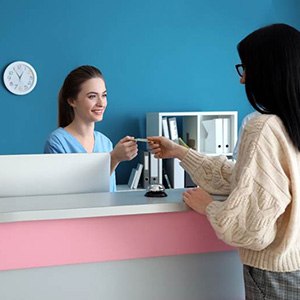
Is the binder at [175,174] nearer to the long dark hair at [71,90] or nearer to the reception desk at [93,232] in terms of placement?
the long dark hair at [71,90]

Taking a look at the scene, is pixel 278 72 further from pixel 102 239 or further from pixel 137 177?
pixel 137 177

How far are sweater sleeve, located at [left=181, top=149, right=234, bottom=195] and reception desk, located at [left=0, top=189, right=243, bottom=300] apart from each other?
6 centimetres

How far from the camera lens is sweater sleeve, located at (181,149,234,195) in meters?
1.62

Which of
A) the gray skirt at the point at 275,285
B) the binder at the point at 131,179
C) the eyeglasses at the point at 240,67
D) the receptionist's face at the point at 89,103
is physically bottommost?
the binder at the point at 131,179

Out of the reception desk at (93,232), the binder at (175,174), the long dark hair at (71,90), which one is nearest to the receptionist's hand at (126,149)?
the reception desk at (93,232)

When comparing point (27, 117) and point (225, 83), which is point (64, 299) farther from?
point (225, 83)

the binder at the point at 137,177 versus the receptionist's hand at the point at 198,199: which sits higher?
the receptionist's hand at the point at 198,199

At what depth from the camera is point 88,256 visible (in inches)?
59.9

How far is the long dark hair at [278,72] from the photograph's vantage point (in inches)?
51.3

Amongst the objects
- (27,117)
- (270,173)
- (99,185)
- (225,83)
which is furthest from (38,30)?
(270,173)

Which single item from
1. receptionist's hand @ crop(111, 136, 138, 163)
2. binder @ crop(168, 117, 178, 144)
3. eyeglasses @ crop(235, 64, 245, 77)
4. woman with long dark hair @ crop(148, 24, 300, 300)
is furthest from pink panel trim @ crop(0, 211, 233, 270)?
binder @ crop(168, 117, 178, 144)

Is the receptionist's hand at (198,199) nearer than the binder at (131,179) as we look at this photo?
Yes

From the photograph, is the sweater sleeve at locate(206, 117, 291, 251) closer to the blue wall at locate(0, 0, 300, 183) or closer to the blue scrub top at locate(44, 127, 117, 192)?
the blue scrub top at locate(44, 127, 117, 192)

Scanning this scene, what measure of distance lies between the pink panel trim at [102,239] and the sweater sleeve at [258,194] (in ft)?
1.02
